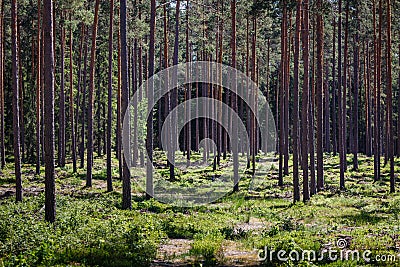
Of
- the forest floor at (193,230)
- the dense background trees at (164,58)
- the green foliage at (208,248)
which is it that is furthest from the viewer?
the dense background trees at (164,58)

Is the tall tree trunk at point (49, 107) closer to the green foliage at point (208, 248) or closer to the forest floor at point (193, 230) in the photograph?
the forest floor at point (193, 230)

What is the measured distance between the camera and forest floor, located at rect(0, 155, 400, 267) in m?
9.93

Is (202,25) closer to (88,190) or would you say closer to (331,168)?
(331,168)

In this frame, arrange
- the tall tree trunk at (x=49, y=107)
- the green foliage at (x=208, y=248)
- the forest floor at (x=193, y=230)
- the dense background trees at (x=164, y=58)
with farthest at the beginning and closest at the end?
1. the dense background trees at (x=164, y=58)
2. the tall tree trunk at (x=49, y=107)
3. the green foliage at (x=208, y=248)
4. the forest floor at (x=193, y=230)

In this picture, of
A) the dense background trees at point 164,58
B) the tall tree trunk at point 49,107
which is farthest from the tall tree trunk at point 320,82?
the tall tree trunk at point 49,107

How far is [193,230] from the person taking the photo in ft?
46.0

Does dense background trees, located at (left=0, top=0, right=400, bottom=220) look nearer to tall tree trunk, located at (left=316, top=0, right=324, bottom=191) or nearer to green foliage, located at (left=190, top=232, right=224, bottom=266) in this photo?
tall tree trunk, located at (left=316, top=0, right=324, bottom=191)

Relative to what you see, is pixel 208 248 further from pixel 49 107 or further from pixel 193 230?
pixel 49 107

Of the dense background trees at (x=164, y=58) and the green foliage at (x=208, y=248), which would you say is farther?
the dense background trees at (x=164, y=58)

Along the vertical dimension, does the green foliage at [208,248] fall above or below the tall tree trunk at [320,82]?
below

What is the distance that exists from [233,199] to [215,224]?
797 cm

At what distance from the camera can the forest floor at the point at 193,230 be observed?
9.93 metres

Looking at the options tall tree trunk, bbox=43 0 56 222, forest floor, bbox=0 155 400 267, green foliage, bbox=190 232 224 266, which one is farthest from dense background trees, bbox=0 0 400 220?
green foliage, bbox=190 232 224 266

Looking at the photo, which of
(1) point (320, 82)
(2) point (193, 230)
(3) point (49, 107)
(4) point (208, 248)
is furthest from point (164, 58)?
(4) point (208, 248)
